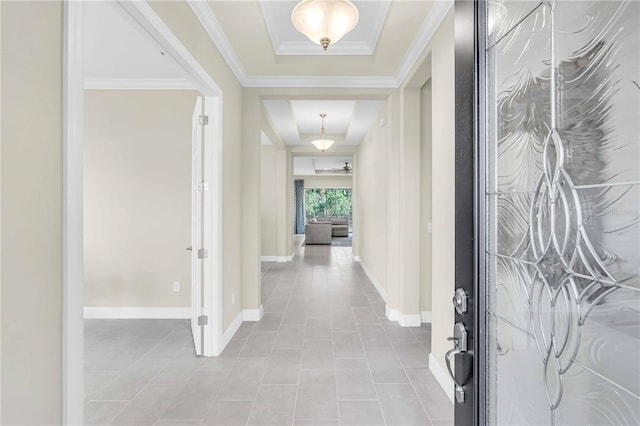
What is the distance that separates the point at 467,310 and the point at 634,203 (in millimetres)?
511

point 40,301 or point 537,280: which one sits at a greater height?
point 537,280

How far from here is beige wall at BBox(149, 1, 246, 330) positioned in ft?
7.47

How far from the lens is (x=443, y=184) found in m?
2.38

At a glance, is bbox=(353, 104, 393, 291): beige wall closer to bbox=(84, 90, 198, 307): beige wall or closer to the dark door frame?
bbox=(84, 90, 198, 307): beige wall

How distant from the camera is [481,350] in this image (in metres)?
0.90

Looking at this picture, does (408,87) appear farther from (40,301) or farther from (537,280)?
(40,301)

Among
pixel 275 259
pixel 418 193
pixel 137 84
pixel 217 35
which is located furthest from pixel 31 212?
pixel 275 259

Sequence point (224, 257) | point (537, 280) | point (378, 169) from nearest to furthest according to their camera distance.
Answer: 1. point (537, 280)
2. point (224, 257)
3. point (378, 169)

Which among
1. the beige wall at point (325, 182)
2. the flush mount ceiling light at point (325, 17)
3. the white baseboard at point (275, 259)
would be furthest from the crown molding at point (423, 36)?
the beige wall at point (325, 182)

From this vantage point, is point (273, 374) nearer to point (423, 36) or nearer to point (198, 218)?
point (198, 218)

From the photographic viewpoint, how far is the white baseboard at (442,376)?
2.26 metres

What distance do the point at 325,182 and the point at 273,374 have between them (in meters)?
12.9

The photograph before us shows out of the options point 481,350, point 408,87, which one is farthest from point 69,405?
point 408,87

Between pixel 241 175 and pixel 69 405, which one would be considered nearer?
pixel 69 405
